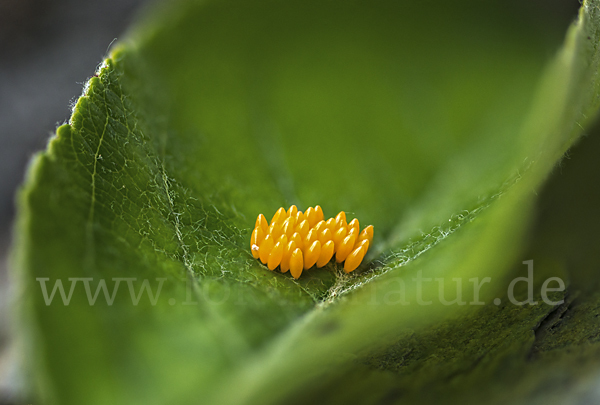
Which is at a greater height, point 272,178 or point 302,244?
point 272,178

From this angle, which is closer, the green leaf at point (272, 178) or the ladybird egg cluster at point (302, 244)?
the green leaf at point (272, 178)

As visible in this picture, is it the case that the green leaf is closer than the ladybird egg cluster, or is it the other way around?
the green leaf

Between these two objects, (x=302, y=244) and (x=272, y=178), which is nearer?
(x=302, y=244)

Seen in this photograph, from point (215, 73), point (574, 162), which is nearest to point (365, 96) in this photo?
point (215, 73)
